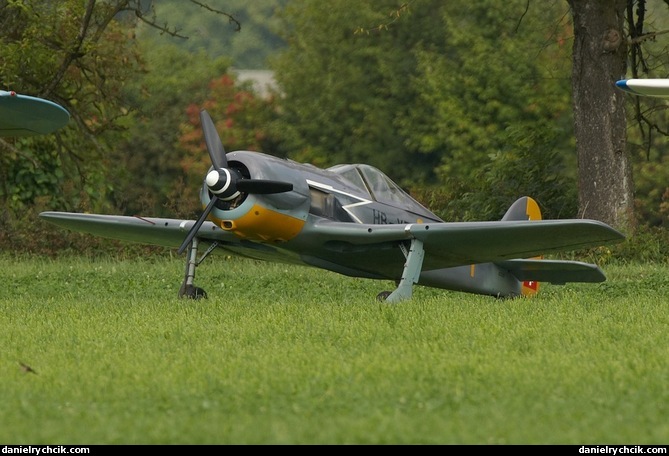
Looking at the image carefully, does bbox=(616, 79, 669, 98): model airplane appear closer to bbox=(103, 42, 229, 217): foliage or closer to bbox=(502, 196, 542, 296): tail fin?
bbox=(502, 196, 542, 296): tail fin

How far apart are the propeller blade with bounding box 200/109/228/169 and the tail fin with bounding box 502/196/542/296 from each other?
396cm

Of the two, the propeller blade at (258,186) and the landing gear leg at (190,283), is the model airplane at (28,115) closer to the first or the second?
the landing gear leg at (190,283)

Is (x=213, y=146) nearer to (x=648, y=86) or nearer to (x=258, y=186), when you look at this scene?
(x=258, y=186)

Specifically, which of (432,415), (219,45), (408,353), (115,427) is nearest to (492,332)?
(408,353)

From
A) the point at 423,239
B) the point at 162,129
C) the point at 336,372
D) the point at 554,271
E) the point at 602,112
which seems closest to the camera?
the point at 336,372

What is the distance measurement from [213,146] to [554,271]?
169 inches

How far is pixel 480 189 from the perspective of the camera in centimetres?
2500

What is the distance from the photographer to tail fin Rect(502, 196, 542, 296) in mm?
14867

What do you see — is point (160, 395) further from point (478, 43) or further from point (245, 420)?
point (478, 43)

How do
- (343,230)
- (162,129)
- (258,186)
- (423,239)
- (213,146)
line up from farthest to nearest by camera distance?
1. (162,129)
2. (423,239)
3. (343,230)
4. (213,146)
5. (258,186)

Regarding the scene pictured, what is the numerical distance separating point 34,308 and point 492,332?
201 inches

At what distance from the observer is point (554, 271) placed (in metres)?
14.1

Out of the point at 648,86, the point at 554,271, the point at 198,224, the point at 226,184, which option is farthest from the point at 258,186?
the point at 648,86

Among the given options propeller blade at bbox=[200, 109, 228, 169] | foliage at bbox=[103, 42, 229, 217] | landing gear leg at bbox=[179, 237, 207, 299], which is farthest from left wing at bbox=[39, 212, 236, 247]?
foliage at bbox=[103, 42, 229, 217]
